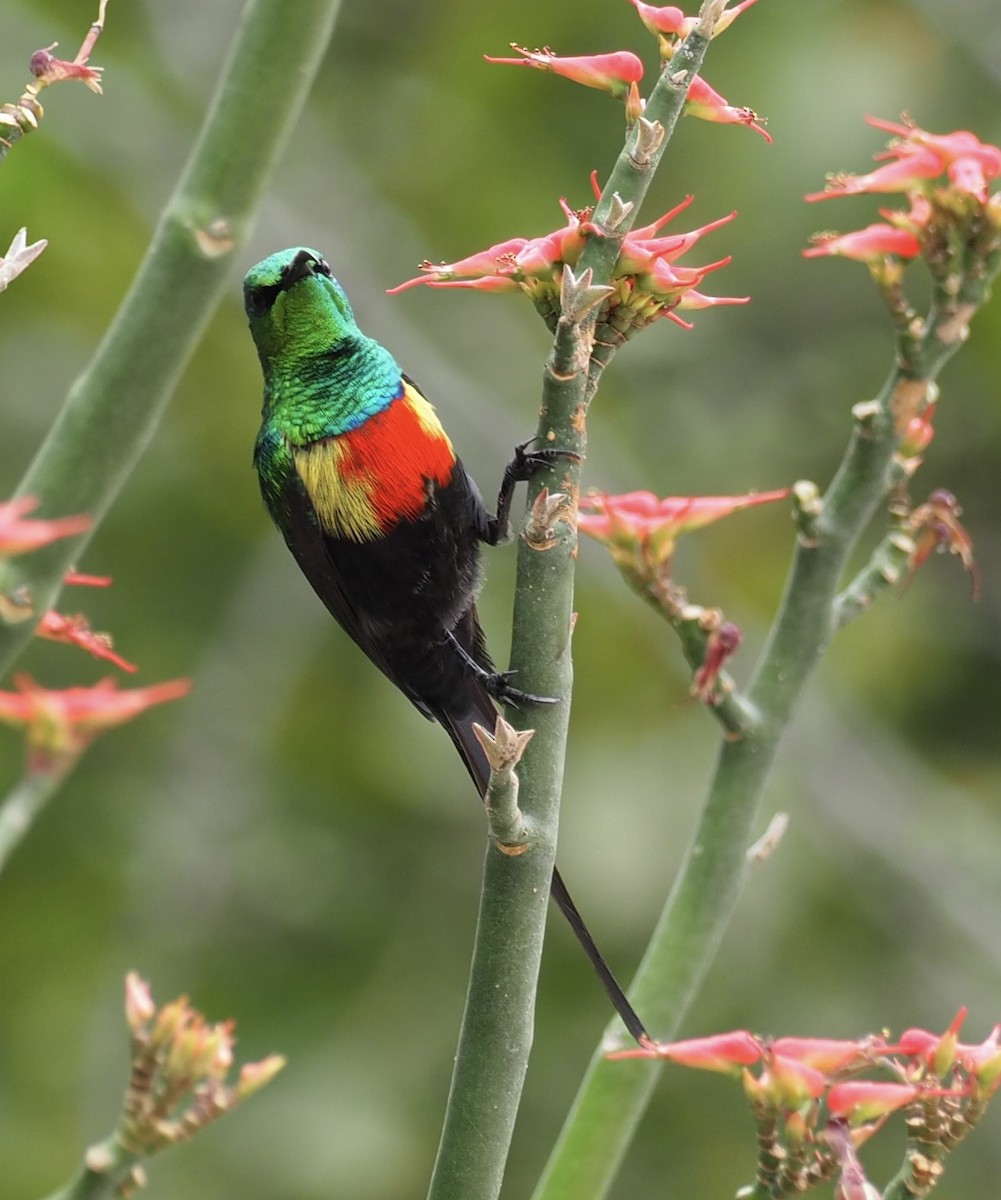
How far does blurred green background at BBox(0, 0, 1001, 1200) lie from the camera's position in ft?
13.4

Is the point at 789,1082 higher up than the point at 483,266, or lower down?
lower down

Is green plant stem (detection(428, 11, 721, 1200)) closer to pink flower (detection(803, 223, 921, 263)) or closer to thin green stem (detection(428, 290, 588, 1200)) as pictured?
thin green stem (detection(428, 290, 588, 1200))

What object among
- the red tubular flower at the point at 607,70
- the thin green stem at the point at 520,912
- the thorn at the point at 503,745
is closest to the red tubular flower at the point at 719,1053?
the thin green stem at the point at 520,912

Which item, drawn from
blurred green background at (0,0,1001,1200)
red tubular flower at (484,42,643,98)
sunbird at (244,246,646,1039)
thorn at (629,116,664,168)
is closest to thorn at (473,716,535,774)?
thorn at (629,116,664,168)

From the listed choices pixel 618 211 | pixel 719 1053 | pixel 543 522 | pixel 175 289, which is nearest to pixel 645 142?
pixel 618 211

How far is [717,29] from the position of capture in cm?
132

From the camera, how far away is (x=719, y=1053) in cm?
140

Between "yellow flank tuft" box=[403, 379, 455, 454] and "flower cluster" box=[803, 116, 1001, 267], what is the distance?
915 millimetres

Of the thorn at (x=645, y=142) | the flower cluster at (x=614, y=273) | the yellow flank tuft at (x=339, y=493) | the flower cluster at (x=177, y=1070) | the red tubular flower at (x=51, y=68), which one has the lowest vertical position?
the flower cluster at (x=177, y=1070)

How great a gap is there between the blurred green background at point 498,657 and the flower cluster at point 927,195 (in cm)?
246

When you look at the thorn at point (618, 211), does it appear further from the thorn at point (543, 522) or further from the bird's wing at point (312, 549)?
the bird's wing at point (312, 549)

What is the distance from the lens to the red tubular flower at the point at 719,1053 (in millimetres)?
1385

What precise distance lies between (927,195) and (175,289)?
855mm

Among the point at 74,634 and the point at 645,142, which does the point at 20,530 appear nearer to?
the point at 74,634
